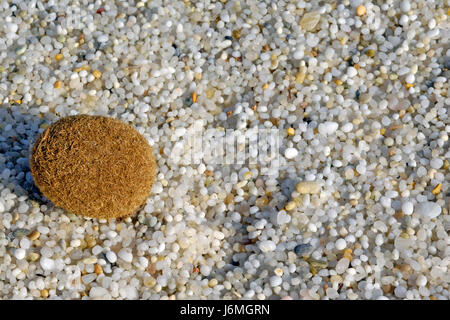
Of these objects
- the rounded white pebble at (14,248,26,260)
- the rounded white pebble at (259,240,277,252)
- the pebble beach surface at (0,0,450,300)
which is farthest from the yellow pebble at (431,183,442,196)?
the rounded white pebble at (14,248,26,260)

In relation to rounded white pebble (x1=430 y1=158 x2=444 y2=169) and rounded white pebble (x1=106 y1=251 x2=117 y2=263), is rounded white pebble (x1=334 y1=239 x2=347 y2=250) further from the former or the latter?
rounded white pebble (x1=106 y1=251 x2=117 y2=263)

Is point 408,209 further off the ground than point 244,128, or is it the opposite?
point 244,128

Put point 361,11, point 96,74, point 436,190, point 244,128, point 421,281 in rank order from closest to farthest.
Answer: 1. point 421,281
2. point 436,190
3. point 244,128
4. point 96,74
5. point 361,11

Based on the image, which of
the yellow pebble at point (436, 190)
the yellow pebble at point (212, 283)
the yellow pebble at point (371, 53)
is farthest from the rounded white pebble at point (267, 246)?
the yellow pebble at point (371, 53)

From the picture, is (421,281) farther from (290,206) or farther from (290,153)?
(290,153)

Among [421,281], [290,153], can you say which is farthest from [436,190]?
[290,153]

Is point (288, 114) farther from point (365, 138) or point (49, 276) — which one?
point (49, 276)

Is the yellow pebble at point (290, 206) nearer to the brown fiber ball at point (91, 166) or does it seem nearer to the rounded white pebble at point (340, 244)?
the rounded white pebble at point (340, 244)

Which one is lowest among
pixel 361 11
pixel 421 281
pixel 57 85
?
pixel 421 281
